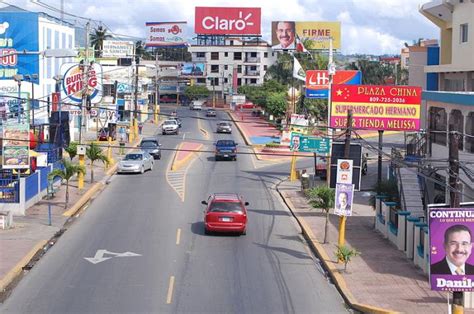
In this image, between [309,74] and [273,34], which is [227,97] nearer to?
[273,34]

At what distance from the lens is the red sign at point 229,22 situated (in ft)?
438

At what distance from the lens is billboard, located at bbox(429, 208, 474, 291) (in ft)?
49.6

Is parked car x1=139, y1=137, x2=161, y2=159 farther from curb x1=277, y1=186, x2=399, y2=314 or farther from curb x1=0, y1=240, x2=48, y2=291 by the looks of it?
curb x1=0, y1=240, x2=48, y2=291

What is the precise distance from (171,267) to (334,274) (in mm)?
4497

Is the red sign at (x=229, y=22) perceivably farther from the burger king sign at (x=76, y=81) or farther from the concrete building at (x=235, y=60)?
the burger king sign at (x=76, y=81)

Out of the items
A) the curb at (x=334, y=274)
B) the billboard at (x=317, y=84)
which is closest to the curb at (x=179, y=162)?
the billboard at (x=317, y=84)

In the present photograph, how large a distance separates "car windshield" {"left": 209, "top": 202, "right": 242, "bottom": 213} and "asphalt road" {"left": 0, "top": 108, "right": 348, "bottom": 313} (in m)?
0.97

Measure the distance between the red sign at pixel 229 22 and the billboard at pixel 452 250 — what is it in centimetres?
12073

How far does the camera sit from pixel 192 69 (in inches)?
5507

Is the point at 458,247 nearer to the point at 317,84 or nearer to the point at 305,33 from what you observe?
the point at 317,84

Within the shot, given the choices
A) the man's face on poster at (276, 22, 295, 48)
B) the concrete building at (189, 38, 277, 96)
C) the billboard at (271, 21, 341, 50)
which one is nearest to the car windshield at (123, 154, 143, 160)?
the billboard at (271, 21, 341, 50)

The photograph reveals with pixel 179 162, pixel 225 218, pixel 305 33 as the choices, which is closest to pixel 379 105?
pixel 225 218

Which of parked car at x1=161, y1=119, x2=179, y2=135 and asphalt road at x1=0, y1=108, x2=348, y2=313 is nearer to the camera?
asphalt road at x1=0, y1=108, x2=348, y2=313

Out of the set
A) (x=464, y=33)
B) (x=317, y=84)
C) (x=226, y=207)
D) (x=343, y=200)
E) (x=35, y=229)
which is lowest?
(x=35, y=229)
